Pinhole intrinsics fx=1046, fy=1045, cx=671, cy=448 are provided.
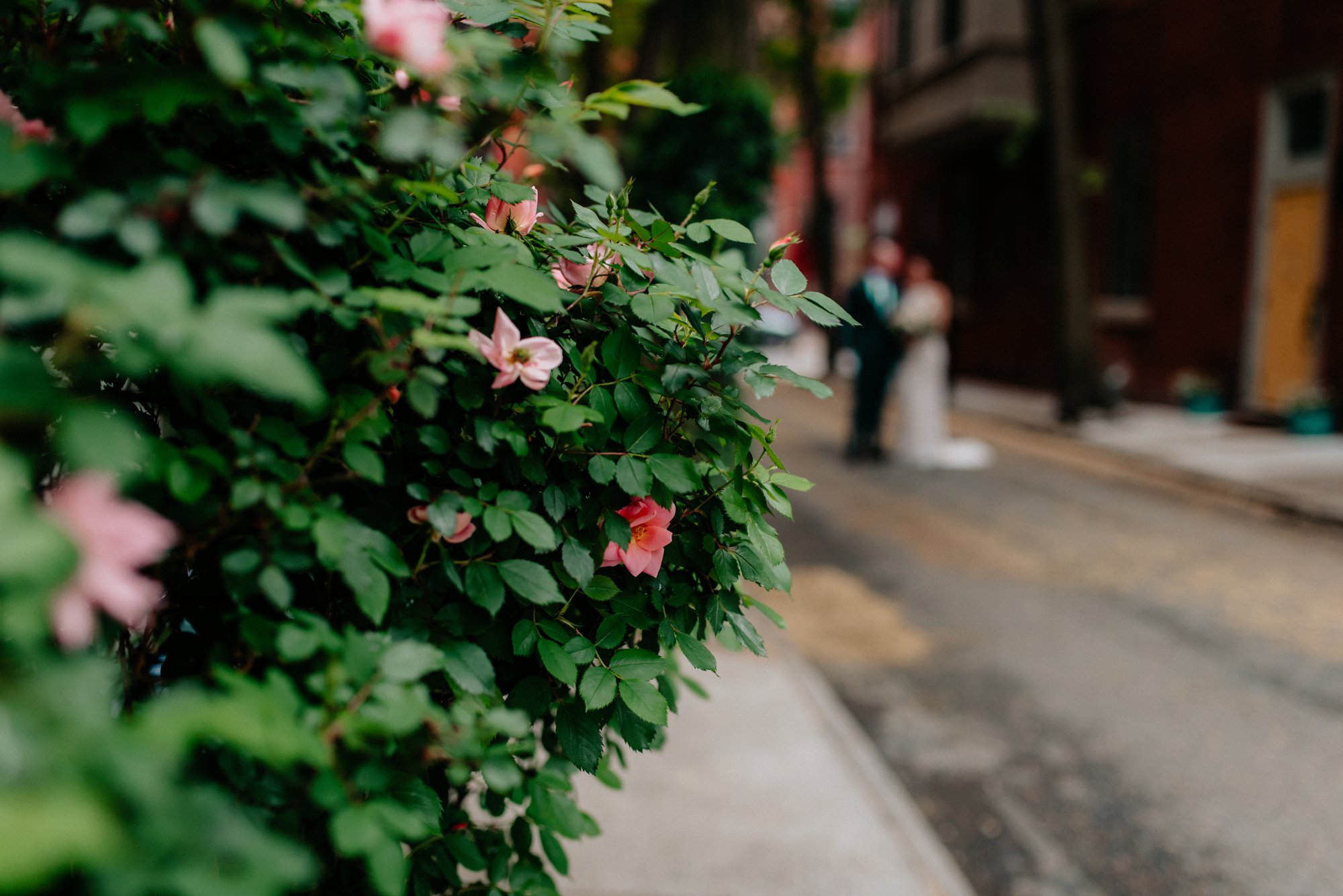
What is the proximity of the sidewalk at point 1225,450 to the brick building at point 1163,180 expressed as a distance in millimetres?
829

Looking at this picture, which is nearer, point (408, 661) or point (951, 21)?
point (408, 661)

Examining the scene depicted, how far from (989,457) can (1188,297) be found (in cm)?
518

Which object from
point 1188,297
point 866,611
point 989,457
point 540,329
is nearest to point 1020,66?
point 1188,297

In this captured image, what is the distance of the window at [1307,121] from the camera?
12469 mm

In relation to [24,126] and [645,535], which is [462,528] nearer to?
[645,535]

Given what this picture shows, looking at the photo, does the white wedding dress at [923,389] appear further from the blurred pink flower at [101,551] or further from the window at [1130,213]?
the blurred pink flower at [101,551]

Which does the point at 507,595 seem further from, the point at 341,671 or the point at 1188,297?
the point at 1188,297

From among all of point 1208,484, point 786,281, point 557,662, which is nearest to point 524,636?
point 557,662

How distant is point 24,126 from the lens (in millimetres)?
1024

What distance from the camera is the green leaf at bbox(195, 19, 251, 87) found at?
886 mm

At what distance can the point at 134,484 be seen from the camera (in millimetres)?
1029

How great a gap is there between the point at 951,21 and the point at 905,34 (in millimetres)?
3272

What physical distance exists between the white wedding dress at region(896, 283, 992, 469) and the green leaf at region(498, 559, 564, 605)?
10.3m

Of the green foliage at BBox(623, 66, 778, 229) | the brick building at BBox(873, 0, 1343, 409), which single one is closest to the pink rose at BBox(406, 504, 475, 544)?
the green foliage at BBox(623, 66, 778, 229)
